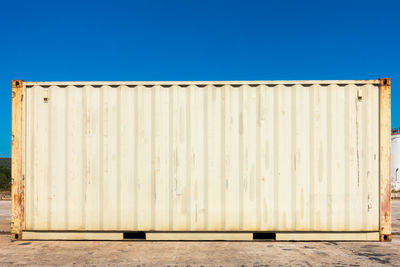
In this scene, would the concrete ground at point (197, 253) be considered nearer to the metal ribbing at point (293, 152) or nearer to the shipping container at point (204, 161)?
the shipping container at point (204, 161)

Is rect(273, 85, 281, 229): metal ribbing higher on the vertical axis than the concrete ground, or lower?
higher

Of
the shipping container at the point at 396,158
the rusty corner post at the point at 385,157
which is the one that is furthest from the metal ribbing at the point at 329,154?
the shipping container at the point at 396,158

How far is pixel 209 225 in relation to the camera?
507 centimetres

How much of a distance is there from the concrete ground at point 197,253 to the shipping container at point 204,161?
197mm

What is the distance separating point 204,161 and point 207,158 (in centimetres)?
8

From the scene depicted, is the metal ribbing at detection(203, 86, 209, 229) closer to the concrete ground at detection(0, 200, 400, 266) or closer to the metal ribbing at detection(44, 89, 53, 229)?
the concrete ground at detection(0, 200, 400, 266)

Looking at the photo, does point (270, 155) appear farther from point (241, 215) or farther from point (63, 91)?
point (63, 91)

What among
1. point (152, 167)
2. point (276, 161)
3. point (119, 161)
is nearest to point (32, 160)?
point (119, 161)

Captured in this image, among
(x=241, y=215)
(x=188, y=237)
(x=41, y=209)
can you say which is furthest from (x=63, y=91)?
(x=241, y=215)

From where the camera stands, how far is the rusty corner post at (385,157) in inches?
196

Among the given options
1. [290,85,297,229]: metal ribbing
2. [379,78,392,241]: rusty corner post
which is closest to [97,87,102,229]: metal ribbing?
[290,85,297,229]: metal ribbing

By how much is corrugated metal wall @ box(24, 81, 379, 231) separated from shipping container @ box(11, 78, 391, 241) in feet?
0.06

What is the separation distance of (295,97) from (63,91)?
4444 mm

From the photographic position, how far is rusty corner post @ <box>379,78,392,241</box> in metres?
4.98
